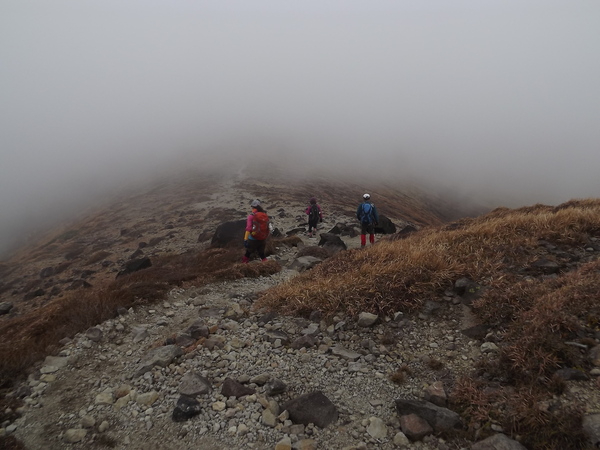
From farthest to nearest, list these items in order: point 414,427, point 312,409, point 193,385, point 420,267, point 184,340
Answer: point 420,267 → point 184,340 → point 193,385 → point 312,409 → point 414,427

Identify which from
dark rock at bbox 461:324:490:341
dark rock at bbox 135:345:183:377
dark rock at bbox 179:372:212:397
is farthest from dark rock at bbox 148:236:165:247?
dark rock at bbox 461:324:490:341

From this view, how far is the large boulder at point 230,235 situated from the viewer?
860 inches

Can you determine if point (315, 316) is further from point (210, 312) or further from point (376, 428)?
point (376, 428)

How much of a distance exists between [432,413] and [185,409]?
414 cm

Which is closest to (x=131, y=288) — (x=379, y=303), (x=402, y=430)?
(x=379, y=303)

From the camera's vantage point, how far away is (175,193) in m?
60.8

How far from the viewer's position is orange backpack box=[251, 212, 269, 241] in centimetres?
1496

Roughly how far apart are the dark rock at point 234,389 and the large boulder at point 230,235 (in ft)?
49.1

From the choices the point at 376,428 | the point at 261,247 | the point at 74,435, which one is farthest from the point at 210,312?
the point at 376,428

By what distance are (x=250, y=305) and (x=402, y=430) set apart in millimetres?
6259

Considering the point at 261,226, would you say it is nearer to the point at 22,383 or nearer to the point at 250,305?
the point at 250,305

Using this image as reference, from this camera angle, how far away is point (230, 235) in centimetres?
2239

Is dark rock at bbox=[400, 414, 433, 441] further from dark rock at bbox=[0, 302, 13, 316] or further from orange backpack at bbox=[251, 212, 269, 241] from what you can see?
dark rock at bbox=[0, 302, 13, 316]

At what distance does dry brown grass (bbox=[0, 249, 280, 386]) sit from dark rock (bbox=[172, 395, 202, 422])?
397 centimetres
